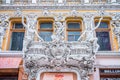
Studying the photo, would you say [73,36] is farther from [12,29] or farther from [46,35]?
[12,29]

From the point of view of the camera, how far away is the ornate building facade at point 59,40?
10414 mm

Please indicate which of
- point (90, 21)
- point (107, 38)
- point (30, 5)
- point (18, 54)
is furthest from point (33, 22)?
point (107, 38)

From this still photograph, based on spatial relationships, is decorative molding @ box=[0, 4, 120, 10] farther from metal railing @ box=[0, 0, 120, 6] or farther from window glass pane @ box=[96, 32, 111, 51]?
window glass pane @ box=[96, 32, 111, 51]

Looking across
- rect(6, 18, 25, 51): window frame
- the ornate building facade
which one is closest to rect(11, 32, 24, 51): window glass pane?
the ornate building facade

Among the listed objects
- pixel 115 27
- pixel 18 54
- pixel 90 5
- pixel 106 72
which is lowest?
pixel 106 72

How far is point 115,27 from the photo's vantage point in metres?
12.4

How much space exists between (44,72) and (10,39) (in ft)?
9.61

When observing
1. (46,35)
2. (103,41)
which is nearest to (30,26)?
(46,35)

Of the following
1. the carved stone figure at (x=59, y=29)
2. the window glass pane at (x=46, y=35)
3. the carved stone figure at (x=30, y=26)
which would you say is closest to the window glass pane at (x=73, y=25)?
the carved stone figure at (x=59, y=29)

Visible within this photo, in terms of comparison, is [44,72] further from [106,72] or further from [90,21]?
[90,21]

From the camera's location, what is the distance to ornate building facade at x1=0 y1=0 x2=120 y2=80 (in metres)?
10.4

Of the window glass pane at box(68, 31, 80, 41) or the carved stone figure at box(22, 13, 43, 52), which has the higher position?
the carved stone figure at box(22, 13, 43, 52)

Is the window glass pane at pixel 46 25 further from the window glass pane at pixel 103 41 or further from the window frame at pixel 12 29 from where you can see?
the window glass pane at pixel 103 41

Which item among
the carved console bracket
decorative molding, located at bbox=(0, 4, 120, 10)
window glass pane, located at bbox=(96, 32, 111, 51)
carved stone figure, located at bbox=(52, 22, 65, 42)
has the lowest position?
the carved console bracket
